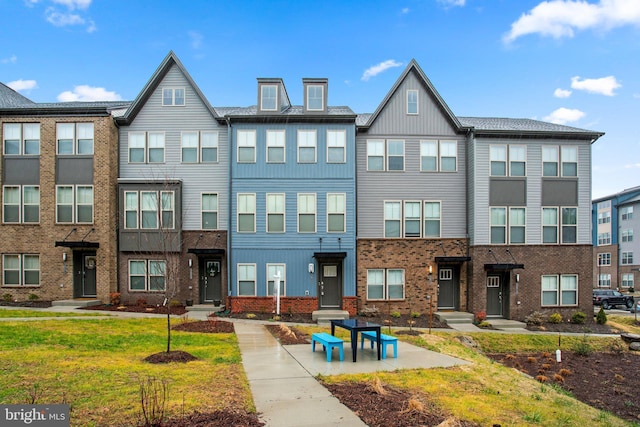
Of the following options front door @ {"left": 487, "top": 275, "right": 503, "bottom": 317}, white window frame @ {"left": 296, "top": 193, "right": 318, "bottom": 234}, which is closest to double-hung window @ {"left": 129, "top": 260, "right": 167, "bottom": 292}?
→ white window frame @ {"left": 296, "top": 193, "right": 318, "bottom": 234}

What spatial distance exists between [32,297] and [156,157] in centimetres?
867

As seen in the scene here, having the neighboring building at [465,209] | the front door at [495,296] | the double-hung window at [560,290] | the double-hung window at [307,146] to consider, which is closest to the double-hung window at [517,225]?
the neighboring building at [465,209]

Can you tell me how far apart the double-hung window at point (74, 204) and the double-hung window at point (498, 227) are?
1913 centimetres

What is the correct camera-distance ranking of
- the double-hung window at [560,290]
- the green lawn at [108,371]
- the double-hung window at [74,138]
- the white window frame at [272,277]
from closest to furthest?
the green lawn at [108,371], the white window frame at [272,277], the double-hung window at [74,138], the double-hung window at [560,290]

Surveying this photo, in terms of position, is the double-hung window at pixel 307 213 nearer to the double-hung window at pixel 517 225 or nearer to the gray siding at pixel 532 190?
the gray siding at pixel 532 190

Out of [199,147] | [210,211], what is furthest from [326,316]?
[199,147]

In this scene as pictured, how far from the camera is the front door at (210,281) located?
22.9m

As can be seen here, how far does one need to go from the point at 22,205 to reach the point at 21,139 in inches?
123

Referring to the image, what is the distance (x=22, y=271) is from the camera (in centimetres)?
2227

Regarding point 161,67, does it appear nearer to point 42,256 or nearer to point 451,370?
point 42,256

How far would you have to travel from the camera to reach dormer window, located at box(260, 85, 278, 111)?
22.3m

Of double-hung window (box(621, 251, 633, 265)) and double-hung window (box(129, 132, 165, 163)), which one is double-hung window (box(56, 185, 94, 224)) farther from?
double-hung window (box(621, 251, 633, 265))

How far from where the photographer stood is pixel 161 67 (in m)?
22.4

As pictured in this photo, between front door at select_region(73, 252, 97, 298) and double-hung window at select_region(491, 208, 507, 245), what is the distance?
1942 cm
